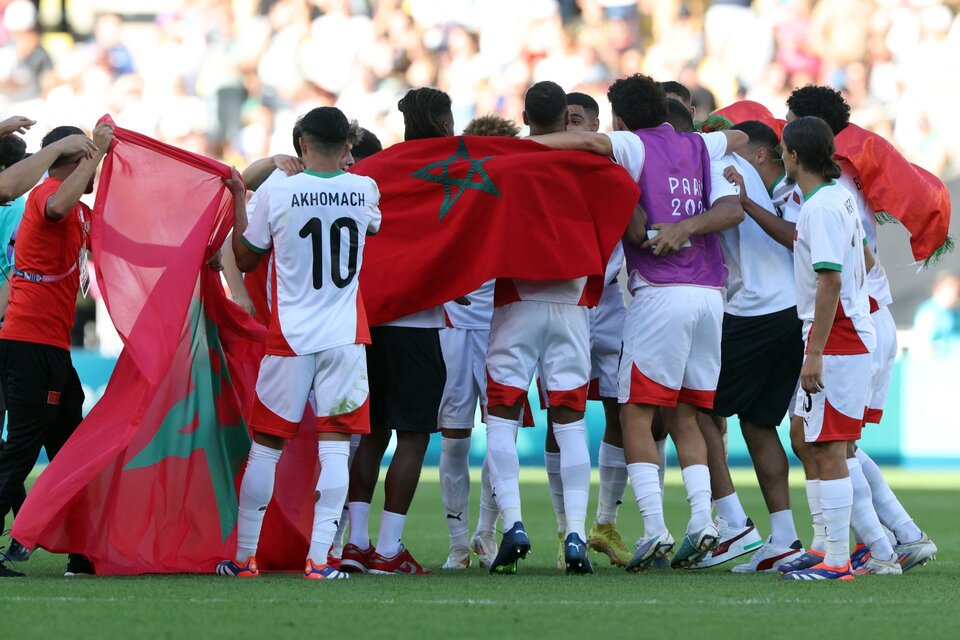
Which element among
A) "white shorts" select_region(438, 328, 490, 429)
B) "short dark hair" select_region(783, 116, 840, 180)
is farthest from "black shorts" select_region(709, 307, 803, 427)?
"white shorts" select_region(438, 328, 490, 429)

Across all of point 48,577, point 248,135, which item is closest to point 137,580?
point 48,577

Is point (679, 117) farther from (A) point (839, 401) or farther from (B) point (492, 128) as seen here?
(A) point (839, 401)

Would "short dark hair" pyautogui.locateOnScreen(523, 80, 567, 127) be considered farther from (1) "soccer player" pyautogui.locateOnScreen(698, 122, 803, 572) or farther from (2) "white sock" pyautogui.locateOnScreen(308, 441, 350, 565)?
(2) "white sock" pyautogui.locateOnScreen(308, 441, 350, 565)

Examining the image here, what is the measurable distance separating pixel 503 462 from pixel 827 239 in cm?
A: 183

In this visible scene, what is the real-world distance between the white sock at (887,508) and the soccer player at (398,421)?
2.20 metres

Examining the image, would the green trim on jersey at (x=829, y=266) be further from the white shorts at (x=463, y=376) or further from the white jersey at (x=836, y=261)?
the white shorts at (x=463, y=376)

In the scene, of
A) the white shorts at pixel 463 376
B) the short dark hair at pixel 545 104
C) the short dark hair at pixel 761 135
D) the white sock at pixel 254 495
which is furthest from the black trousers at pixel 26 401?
the short dark hair at pixel 761 135

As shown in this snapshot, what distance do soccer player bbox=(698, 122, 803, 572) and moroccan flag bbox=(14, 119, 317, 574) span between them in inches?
85.0

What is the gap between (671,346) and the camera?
697 centimetres

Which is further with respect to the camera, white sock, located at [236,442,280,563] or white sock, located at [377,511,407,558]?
white sock, located at [377,511,407,558]

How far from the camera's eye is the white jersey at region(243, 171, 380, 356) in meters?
6.57

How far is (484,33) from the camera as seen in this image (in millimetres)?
20781

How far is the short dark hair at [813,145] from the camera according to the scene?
21.5 feet

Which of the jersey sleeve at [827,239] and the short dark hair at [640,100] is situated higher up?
the short dark hair at [640,100]
